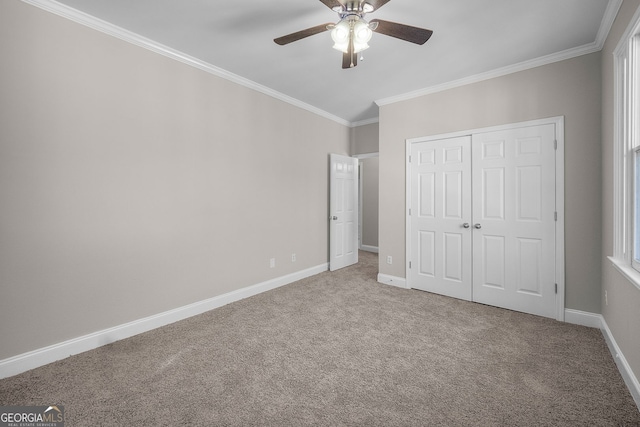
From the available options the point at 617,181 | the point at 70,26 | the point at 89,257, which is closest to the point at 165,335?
the point at 89,257

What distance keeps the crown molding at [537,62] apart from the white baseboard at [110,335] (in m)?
3.38

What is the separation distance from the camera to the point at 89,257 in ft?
7.61

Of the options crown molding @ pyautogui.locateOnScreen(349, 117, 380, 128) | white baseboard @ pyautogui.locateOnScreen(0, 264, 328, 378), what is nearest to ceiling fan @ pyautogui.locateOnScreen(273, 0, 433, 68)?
white baseboard @ pyautogui.locateOnScreen(0, 264, 328, 378)

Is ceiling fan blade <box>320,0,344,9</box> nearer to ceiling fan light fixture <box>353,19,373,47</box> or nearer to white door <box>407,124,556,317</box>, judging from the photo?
ceiling fan light fixture <box>353,19,373,47</box>

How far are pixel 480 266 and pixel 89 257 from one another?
4070mm

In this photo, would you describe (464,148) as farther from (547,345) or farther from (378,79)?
(547,345)

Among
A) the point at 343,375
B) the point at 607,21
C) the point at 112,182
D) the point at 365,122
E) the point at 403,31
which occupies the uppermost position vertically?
the point at 365,122

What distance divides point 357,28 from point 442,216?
2560mm

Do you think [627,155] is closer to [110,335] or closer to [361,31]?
[361,31]

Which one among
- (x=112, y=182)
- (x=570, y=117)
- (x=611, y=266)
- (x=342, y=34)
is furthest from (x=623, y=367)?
(x=112, y=182)

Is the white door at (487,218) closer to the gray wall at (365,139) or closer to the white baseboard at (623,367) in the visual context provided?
the white baseboard at (623,367)

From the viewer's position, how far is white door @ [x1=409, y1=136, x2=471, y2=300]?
136 inches

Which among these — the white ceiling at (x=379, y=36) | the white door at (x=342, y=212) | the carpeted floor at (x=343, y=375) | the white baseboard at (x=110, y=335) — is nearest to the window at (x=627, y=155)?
the white ceiling at (x=379, y=36)

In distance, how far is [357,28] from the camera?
6.35ft
